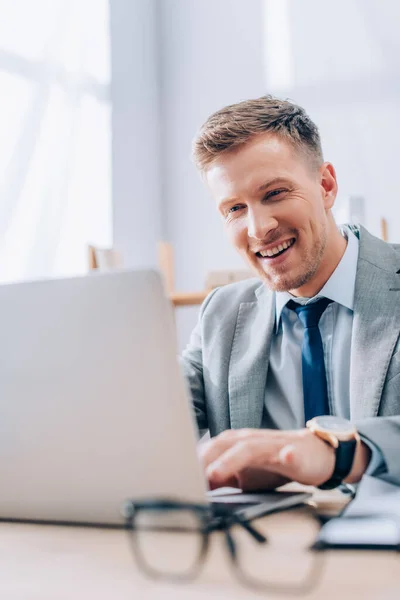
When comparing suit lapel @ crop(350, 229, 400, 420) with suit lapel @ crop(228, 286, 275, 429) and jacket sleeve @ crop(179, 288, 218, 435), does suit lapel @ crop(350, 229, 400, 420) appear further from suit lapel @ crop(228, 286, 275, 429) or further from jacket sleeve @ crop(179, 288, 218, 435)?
jacket sleeve @ crop(179, 288, 218, 435)

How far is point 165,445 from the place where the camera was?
0.62 metres

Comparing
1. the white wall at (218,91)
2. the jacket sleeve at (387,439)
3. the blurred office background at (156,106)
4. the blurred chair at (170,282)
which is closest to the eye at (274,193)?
the jacket sleeve at (387,439)

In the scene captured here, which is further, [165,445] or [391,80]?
[391,80]

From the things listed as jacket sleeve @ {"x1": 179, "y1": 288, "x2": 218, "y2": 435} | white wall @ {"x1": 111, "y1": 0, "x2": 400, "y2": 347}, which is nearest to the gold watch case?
jacket sleeve @ {"x1": 179, "y1": 288, "x2": 218, "y2": 435}

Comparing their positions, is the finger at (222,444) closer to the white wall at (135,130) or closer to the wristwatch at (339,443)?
the wristwatch at (339,443)

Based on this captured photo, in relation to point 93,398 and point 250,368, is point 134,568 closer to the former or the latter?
point 93,398

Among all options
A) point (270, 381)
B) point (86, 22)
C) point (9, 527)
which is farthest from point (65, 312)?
point (86, 22)

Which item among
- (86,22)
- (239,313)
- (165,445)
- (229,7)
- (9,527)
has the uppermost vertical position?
(229,7)

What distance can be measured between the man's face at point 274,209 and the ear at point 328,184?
0.14 ft

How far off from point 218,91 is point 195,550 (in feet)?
12.5

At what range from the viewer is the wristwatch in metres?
0.82

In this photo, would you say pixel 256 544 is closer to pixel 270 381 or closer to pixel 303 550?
pixel 303 550

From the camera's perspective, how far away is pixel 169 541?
641 mm

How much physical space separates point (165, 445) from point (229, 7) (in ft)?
13.0
